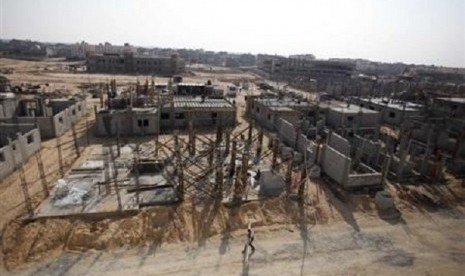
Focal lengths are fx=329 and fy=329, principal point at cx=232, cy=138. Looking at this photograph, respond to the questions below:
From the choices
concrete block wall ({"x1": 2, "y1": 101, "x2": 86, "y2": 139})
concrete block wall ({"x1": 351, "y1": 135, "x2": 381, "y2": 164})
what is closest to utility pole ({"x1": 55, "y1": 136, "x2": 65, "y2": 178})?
concrete block wall ({"x1": 2, "y1": 101, "x2": 86, "y2": 139})

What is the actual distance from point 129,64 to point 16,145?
72.5 metres

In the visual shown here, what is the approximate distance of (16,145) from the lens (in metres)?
21.6

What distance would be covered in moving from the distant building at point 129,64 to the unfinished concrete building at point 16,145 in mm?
67130

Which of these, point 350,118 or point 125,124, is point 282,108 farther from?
point 125,124

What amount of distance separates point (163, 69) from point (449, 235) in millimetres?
83608

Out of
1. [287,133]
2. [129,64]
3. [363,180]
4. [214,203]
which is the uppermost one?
[129,64]

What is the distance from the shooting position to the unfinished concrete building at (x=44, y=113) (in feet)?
91.6

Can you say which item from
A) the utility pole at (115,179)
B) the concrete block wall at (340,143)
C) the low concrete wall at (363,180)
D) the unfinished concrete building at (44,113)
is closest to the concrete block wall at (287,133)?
the concrete block wall at (340,143)

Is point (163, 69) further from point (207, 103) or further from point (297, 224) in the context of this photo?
point (297, 224)

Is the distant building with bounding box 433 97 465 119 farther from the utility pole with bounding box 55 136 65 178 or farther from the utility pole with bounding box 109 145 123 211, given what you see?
the utility pole with bounding box 55 136 65 178

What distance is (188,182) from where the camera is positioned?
1995 centimetres

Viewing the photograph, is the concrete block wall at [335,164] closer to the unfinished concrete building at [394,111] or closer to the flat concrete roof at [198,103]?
the flat concrete roof at [198,103]

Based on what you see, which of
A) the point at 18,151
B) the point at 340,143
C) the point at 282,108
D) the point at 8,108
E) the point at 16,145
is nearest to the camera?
the point at 16,145

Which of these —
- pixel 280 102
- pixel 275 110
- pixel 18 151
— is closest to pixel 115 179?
pixel 18 151
